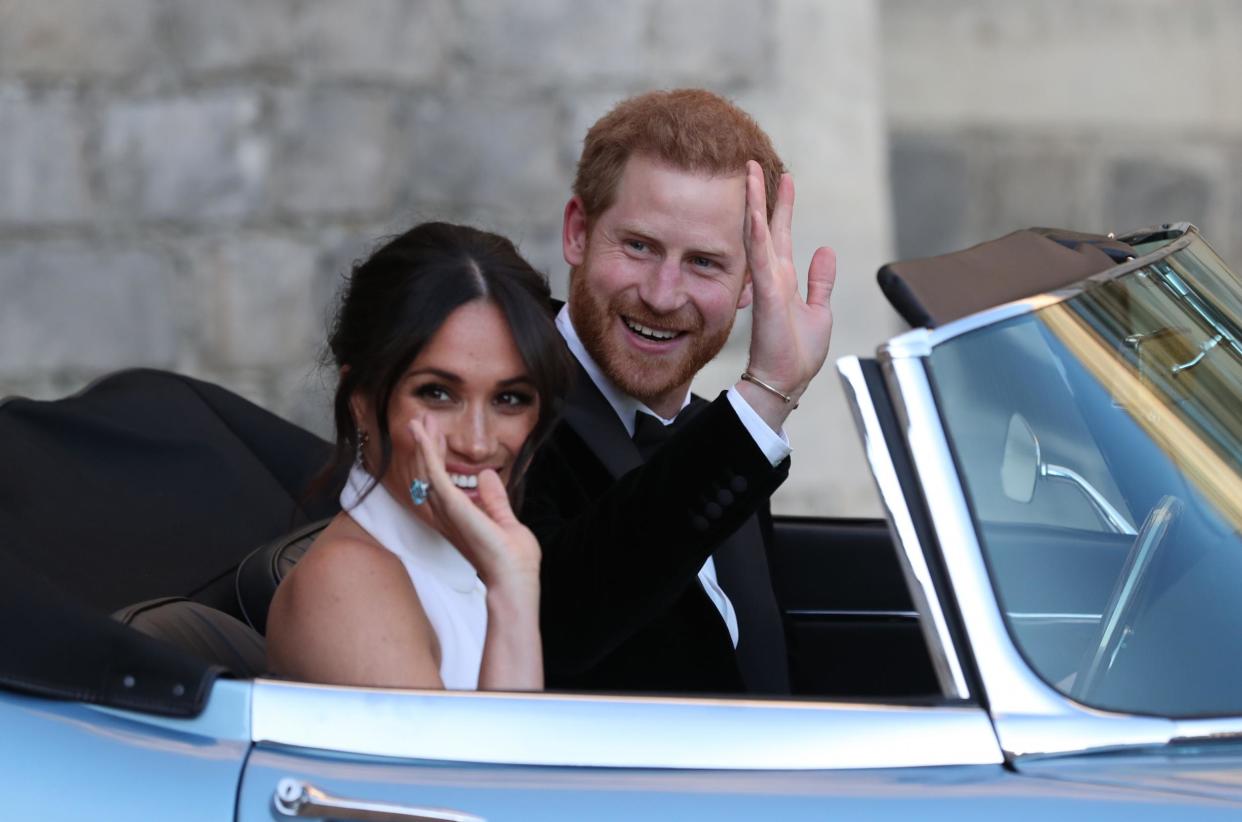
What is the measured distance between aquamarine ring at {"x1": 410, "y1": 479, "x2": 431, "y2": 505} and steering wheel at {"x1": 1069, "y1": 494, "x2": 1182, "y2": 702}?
831mm

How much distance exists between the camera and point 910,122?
6547 mm

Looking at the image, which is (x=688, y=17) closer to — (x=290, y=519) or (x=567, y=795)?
(x=290, y=519)

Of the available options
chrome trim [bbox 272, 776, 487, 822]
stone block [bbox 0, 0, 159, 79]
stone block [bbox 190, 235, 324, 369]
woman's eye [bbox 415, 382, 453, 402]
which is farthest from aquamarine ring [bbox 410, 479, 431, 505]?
stone block [bbox 0, 0, 159, 79]

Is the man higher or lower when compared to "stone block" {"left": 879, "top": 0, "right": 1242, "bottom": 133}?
lower

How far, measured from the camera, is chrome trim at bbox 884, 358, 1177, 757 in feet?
5.90

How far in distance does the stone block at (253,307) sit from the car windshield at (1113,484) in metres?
3.70

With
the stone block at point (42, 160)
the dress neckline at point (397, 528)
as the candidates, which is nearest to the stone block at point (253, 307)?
the stone block at point (42, 160)

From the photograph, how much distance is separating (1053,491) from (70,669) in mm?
1211

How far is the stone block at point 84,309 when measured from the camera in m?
5.31

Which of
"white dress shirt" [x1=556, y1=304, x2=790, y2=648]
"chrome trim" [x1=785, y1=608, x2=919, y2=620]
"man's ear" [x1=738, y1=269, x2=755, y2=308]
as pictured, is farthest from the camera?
"chrome trim" [x1=785, y1=608, x2=919, y2=620]

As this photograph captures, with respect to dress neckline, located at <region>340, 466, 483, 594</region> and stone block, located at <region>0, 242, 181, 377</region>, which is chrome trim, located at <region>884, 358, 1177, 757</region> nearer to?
dress neckline, located at <region>340, 466, 483, 594</region>

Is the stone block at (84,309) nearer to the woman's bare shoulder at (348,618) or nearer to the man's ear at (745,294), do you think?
the man's ear at (745,294)

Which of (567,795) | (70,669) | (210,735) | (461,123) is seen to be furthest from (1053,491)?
(461,123)

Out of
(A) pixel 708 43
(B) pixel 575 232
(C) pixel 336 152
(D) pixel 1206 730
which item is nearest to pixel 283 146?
(C) pixel 336 152
